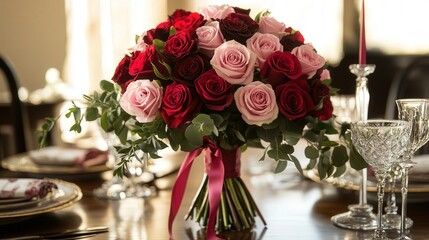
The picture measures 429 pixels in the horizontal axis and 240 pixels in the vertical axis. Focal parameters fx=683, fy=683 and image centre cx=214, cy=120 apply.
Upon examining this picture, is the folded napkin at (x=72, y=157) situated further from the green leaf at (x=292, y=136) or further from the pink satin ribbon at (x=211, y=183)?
the green leaf at (x=292, y=136)

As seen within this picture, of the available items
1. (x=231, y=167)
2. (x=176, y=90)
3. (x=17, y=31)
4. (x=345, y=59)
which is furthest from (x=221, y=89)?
(x=17, y=31)

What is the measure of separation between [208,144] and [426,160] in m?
0.55

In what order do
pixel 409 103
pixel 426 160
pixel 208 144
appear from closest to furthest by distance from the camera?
pixel 409 103 < pixel 208 144 < pixel 426 160

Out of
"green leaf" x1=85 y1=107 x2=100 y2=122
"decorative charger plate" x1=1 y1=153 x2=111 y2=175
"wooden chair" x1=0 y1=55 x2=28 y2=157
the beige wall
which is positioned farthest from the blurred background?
"green leaf" x1=85 y1=107 x2=100 y2=122

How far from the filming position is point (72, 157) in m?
1.66

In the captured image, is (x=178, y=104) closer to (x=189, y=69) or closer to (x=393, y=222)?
(x=189, y=69)

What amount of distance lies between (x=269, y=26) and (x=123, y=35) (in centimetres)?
425

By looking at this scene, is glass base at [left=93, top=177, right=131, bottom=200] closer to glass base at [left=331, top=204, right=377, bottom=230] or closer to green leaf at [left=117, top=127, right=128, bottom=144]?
green leaf at [left=117, top=127, right=128, bottom=144]

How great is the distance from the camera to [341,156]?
1.10 m

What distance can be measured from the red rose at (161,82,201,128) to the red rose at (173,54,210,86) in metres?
0.01

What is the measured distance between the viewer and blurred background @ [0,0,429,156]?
4.01 metres

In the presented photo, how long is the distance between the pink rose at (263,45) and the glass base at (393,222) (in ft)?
1.10

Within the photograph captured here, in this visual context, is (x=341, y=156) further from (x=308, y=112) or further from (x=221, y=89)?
(x=221, y=89)

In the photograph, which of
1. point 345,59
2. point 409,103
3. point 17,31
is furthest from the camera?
point 17,31
